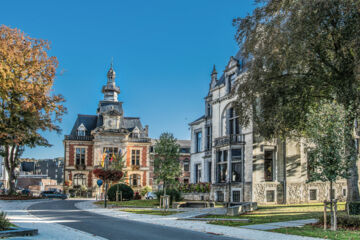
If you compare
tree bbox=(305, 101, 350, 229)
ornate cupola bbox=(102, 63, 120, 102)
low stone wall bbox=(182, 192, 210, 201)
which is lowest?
low stone wall bbox=(182, 192, 210, 201)

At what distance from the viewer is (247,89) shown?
2302 cm

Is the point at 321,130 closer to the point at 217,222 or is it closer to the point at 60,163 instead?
the point at 217,222

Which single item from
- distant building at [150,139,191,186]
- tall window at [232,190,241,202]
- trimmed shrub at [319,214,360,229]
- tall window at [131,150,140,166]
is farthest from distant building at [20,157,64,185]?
trimmed shrub at [319,214,360,229]

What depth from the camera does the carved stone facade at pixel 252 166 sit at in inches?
1195

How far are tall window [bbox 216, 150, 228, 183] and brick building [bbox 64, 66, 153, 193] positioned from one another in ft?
98.2

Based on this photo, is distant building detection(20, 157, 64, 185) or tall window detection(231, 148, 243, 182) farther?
distant building detection(20, 157, 64, 185)

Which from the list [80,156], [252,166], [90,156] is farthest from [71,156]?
[252,166]

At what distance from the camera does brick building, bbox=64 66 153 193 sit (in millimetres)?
63000

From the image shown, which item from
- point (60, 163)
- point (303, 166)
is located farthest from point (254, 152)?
point (60, 163)

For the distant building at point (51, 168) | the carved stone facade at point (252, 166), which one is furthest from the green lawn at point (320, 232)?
the distant building at point (51, 168)

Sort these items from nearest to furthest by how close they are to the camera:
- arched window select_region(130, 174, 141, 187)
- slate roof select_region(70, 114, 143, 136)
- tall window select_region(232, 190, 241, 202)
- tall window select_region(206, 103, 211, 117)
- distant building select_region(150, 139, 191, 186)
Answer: tall window select_region(232, 190, 241, 202), tall window select_region(206, 103, 211, 117), arched window select_region(130, 174, 141, 187), slate roof select_region(70, 114, 143, 136), distant building select_region(150, 139, 191, 186)

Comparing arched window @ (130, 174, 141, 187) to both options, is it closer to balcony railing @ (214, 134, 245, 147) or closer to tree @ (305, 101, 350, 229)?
balcony railing @ (214, 134, 245, 147)

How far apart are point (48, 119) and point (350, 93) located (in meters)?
30.5

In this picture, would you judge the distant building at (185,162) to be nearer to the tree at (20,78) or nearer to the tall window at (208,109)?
the tall window at (208,109)
